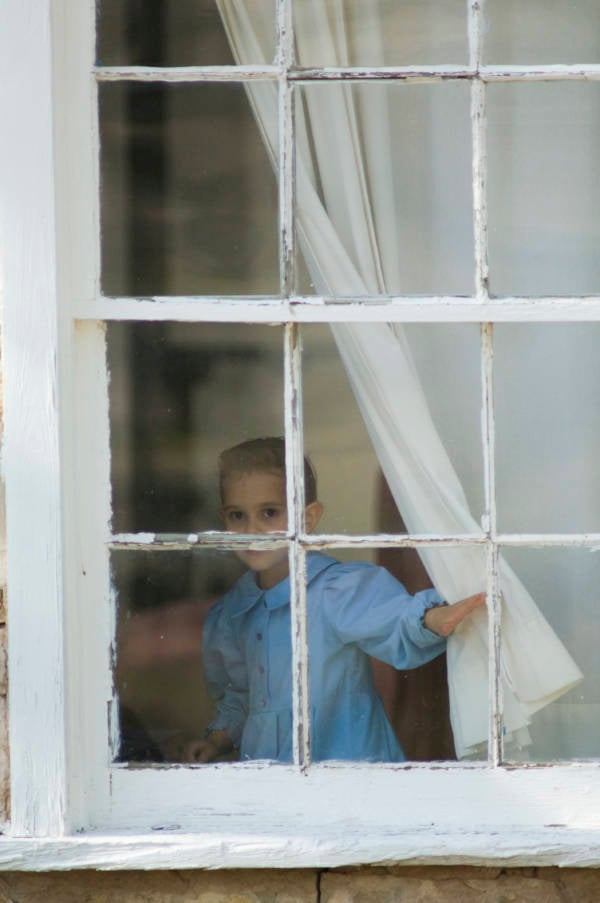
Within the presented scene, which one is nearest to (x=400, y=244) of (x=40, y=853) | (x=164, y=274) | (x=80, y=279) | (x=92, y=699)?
(x=164, y=274)

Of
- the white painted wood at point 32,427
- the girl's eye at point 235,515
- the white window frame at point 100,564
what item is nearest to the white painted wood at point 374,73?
the white window frame at point 100,564

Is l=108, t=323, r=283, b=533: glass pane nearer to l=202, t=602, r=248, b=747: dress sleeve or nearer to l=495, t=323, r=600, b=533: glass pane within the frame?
l=202, t=602, r=248, b=747: dress sleeve

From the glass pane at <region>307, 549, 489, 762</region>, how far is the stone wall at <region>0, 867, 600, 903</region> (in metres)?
0.22

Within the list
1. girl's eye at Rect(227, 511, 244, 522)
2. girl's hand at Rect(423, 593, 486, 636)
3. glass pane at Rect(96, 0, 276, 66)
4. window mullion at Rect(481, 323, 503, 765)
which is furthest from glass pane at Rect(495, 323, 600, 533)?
glass pane at Rect(96, 0, 276, 66)

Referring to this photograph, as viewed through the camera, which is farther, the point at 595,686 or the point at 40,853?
the point at 595,686

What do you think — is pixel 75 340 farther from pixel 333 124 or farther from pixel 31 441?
pixel 333 124

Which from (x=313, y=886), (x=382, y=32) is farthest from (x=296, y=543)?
(x=382, y=32)

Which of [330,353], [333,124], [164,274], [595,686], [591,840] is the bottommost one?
[591,840]

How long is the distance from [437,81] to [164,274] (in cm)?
64

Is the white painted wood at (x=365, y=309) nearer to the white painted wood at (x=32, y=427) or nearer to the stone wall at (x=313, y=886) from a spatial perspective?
the white painted wood at (x=32, y=427)

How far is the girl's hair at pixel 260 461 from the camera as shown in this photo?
2436mm

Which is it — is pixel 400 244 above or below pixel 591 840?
above

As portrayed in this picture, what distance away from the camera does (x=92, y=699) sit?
93.3 inches

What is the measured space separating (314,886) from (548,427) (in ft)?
3.14
